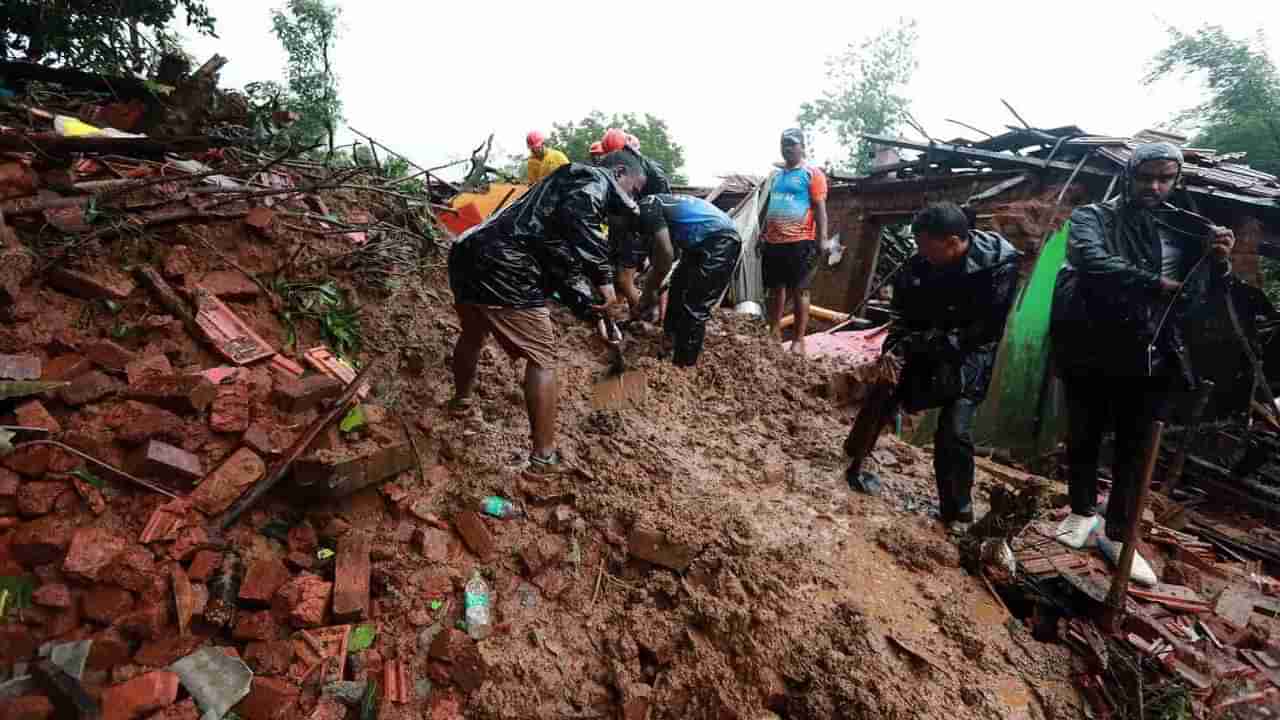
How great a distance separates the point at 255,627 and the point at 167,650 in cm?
24

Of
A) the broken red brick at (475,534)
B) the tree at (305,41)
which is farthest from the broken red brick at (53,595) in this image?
the tree at (305,41)

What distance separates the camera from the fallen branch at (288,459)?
225 cm

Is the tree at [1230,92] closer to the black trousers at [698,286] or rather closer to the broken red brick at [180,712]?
the black trousers at [698,286]

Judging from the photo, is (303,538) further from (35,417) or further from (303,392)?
(35,417)

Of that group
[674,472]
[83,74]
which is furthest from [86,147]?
[674,472]

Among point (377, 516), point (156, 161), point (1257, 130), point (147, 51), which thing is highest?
point (1257, 130)

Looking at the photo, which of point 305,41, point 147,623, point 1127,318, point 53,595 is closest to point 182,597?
point 147,623

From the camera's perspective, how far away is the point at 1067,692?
203 cm

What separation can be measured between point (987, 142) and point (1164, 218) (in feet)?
15.4

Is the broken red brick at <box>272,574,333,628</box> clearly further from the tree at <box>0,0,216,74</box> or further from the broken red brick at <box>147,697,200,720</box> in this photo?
the tree at <box>0,0,216,74</box>

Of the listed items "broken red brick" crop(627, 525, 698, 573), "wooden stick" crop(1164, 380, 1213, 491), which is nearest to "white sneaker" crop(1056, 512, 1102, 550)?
"broken red brick" crop(627, 525, 698, 573)

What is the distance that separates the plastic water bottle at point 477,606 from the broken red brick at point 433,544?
16 centimetres

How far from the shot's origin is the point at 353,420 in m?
2.70

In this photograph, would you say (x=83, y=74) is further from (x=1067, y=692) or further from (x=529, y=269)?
(x=1067, y=692)
